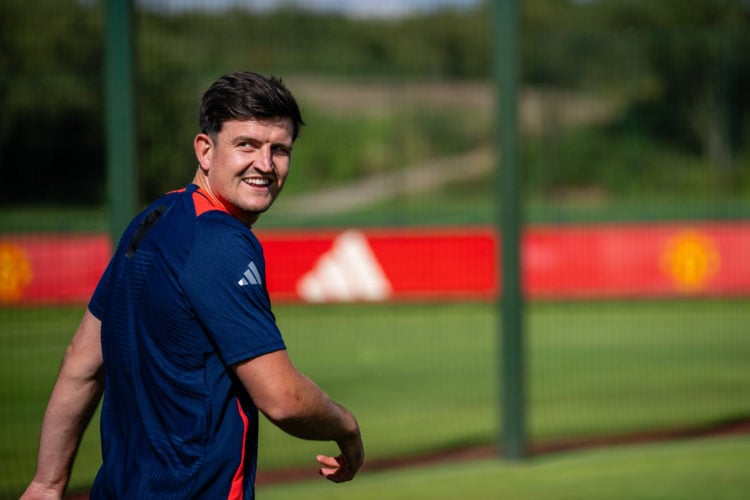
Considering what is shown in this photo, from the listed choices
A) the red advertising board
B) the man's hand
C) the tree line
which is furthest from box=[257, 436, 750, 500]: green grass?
the red advertising board

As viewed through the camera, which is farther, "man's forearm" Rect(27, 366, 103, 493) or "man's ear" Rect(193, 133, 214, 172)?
"man's forearm" Rect(27, 366, 103, 493)

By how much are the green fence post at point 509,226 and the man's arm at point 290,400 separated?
4659 millimetres

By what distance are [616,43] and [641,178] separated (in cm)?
229

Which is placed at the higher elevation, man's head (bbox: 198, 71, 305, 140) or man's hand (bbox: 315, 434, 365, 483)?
man's head (bbox: 198, 71, 305, 140)

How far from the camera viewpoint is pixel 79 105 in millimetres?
12492

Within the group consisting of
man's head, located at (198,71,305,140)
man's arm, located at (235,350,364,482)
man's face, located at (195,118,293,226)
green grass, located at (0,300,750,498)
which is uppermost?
man's head, located at (198,71,305,140)

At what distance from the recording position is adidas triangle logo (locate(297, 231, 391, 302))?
15.3 meters

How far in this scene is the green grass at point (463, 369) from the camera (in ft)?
27.6

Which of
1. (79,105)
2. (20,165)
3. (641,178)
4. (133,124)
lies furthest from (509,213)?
(641,178)

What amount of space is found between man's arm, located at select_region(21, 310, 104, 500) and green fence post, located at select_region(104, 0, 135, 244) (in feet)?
10.9

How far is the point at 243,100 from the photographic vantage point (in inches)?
102

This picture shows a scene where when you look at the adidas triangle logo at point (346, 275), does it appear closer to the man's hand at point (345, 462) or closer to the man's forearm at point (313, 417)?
the man's hand at point (345, 462)

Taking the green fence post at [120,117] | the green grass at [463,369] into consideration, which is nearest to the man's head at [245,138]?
the green fence post at [120,117]

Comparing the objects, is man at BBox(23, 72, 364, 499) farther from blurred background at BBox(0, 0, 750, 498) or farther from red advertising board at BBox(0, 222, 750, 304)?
red advertising board at BBox(0, 222, 750, 304)
